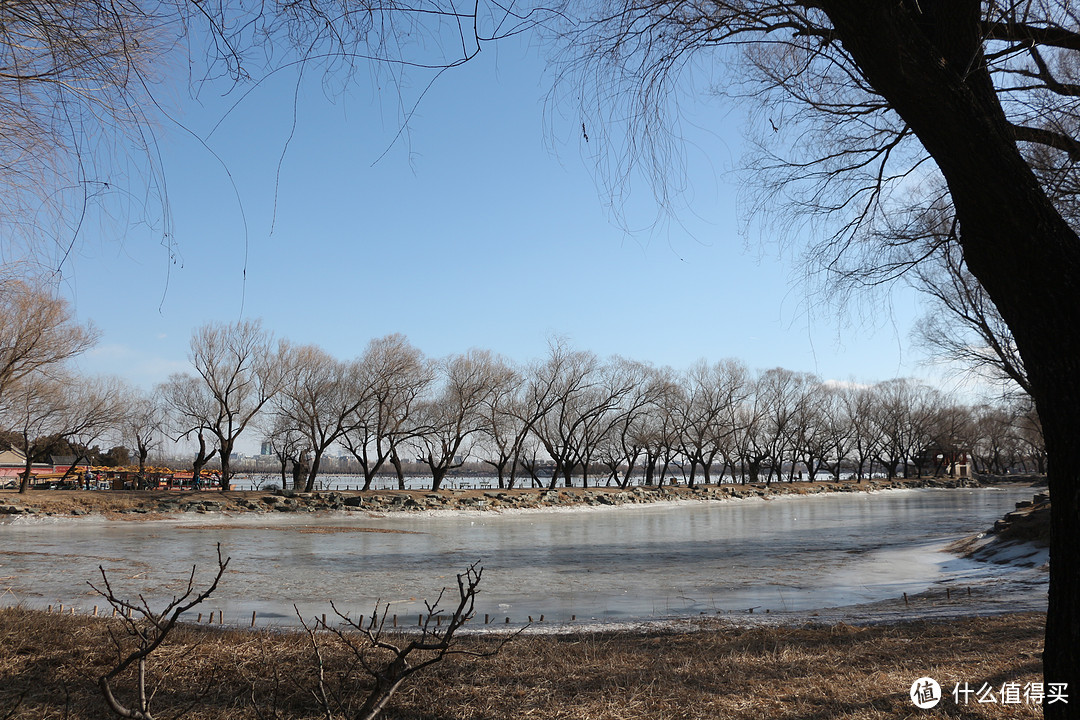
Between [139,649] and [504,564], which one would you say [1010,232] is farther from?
[504,564]

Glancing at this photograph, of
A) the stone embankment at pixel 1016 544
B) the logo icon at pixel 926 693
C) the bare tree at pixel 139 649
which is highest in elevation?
the bare tree at pixel 139 649

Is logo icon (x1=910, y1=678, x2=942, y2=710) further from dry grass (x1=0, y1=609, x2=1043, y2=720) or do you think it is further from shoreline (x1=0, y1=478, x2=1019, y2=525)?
shoreline (x1=0, y1=478, x2=1019, y2=525)

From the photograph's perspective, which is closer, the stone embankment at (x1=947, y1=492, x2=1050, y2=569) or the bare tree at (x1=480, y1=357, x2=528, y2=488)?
the stone embankment at (x1=947, y1=492, x2=1050, y2=569)

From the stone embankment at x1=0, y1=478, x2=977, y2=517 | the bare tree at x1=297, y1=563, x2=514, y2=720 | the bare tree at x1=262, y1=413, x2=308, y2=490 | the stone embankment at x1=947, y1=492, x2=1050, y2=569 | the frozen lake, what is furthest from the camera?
the bare tree at x1=262, y1=413, x2=308, y2=490

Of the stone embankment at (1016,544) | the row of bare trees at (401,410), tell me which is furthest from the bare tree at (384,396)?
the stone embankment at (1016,544)

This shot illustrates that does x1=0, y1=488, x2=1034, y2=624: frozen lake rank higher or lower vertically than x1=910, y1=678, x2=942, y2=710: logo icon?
lower

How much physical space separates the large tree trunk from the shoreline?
30.3 metres

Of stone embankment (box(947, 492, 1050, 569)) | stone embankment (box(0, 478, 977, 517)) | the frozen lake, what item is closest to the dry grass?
the frozen lake

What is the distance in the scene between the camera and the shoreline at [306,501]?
2678cm

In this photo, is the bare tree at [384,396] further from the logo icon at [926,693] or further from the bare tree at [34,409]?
the logo icon at [926,693]

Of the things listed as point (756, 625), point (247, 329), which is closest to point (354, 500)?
point (247, 329)

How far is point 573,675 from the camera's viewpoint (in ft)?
14.6

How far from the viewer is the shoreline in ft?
87.9

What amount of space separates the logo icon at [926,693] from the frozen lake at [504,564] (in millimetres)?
4719
